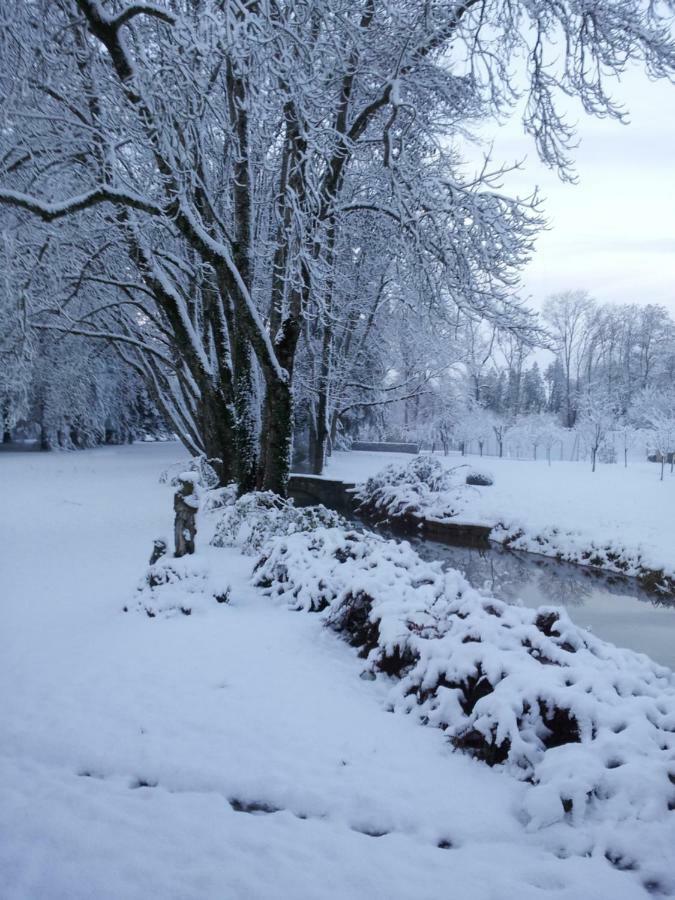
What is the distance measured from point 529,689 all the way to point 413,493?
11.4 meters

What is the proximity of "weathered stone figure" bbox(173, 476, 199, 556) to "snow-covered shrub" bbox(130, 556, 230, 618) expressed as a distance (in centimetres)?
114

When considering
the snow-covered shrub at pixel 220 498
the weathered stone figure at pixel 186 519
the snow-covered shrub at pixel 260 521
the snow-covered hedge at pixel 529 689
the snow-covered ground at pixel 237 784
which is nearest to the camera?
the snow-covered ground at pixel 237 784

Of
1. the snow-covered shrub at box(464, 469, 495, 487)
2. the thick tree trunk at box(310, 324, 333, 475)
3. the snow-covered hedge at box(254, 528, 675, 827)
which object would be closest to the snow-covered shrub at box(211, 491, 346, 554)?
the snow-covered hedge at box(254, 528, 675, 827)

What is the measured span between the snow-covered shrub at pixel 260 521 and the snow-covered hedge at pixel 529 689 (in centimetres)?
274

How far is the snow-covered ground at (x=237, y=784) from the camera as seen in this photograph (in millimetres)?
2182

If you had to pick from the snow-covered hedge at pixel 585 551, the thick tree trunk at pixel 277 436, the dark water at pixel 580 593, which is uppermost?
the thick tree trunk at pixel 277 436

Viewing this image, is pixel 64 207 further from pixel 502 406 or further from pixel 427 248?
pixel 502 406

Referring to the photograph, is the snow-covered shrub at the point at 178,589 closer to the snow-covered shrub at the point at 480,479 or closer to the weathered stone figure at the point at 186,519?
the weathered stone figure at the point at 186,519

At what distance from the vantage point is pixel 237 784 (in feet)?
9.11

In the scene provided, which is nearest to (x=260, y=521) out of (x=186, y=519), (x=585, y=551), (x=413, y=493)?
(x=186, y=519)

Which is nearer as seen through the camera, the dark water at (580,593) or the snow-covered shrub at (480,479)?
the dark water at (580,593)

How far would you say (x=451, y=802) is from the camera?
8.95 feet

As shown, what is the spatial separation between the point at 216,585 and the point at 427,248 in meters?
5.60

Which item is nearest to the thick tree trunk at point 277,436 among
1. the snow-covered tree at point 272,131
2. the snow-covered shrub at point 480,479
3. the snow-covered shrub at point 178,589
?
the snow-covered tree at point 272,131
